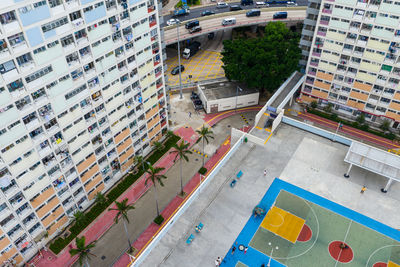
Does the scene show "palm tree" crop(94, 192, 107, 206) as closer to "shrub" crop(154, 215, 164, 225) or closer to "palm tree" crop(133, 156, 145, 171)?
"palm tree" crop(133, 156, 145, 171)

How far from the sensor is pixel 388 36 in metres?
74.6

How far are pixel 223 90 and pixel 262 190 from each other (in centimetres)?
3956

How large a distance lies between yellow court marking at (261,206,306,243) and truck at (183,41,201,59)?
68448 millimetres

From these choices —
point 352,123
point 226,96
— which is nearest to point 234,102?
point 226,96

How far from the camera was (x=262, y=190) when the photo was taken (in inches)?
2470

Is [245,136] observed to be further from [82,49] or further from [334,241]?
[82,49]

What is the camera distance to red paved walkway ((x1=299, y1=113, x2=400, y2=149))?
8567 centimetres

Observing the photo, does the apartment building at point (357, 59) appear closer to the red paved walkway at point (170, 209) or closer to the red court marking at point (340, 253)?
the red paved walkway at point (170, 209)

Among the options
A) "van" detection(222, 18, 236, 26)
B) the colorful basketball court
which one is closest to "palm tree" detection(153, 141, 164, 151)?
the colorful basketball court

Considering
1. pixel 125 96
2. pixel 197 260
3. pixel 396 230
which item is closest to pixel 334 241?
pixel 396 230

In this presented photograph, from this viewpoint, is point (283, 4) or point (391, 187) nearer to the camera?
point (391, 187)

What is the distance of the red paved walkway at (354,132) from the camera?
85669mm

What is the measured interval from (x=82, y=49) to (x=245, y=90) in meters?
50.8

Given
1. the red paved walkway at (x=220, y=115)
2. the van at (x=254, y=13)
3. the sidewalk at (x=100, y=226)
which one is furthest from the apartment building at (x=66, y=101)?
the van at (x=254, y=13)
